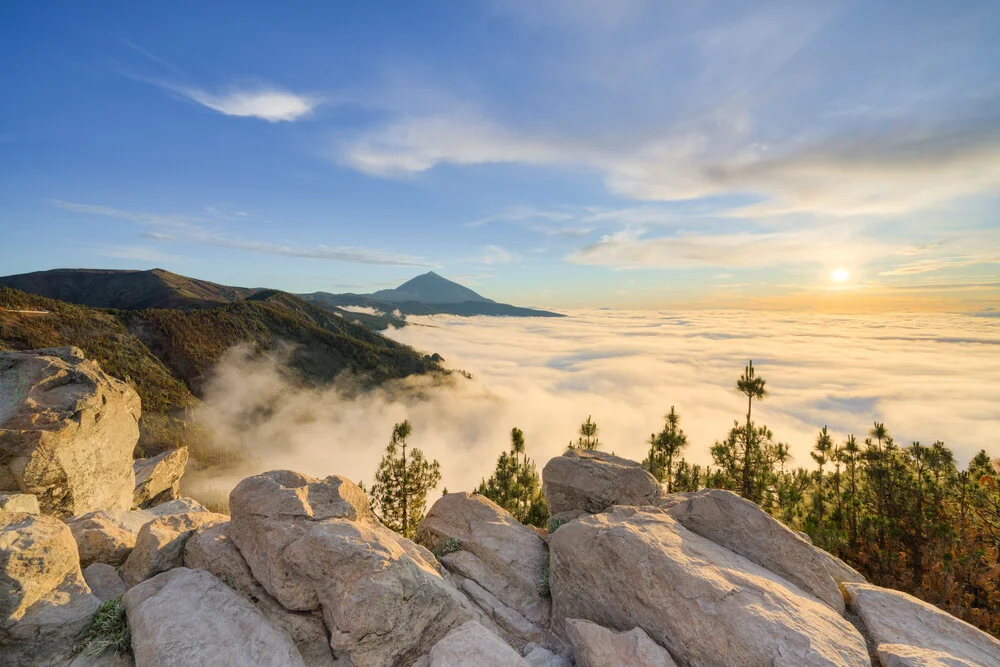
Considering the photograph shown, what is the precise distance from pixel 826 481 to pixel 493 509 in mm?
41082

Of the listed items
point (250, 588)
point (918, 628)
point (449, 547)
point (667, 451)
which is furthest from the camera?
point (667, 451)

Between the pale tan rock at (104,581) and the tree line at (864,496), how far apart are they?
28.0 m

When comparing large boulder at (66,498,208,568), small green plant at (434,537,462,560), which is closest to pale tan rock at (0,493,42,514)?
large boulder at (66,498,208,568)

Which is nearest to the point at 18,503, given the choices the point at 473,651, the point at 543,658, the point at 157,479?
the point at 157,479

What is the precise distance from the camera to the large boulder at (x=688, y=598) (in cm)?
1062

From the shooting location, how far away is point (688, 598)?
39.1 feet

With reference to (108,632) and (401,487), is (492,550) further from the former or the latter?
(401,487)

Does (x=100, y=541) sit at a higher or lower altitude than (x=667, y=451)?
higher

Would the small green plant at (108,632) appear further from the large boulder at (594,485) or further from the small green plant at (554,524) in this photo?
the large boulder at (594,485)

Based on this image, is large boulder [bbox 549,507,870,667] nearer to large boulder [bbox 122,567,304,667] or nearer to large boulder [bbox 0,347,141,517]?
large boulder [bbox 122,567,304,667]

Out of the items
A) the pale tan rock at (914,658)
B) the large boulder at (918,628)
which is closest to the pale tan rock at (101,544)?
the pale tan rock at (914,658)

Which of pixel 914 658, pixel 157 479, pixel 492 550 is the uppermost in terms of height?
pixel 914 658

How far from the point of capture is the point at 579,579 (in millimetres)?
14398

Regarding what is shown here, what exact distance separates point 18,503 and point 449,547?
16211 mm
